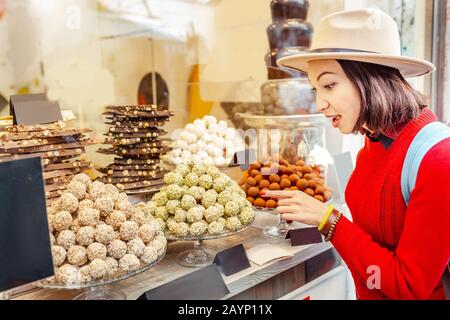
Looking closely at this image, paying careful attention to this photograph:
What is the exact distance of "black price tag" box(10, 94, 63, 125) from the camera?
148 centimetres

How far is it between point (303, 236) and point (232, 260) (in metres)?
0.34

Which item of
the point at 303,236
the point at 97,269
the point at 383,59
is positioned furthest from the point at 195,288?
the point at 383,59

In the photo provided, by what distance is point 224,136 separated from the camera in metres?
1.98

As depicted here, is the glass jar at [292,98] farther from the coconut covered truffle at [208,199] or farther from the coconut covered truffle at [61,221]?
the coconut covered truffle at [61,221]

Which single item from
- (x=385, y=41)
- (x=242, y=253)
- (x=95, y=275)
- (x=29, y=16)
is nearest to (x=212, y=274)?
(x=242, y=253)

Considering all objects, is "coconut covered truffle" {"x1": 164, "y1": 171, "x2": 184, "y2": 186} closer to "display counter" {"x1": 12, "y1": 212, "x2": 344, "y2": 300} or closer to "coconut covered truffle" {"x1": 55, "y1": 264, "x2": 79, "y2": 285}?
"display counter" {"x1": 12, "y1": 212, "x2": 344, "y2": 300}

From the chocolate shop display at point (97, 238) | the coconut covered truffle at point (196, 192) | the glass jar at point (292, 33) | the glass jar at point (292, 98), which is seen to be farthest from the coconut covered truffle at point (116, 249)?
the glass jar at point (292, 33)

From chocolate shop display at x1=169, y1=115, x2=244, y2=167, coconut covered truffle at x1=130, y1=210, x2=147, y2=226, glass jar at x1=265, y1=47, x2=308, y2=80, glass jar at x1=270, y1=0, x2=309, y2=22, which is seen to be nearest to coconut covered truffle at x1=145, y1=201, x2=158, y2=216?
coconut covered truffle at x1=130, y1=210, x2=147, y2=226

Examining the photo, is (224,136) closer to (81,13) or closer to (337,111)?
(337,111)

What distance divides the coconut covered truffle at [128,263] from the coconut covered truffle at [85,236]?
0.29ft

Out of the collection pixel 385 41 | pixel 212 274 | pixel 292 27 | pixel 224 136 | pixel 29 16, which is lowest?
pixel 212 274

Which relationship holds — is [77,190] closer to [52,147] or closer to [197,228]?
[197,228]

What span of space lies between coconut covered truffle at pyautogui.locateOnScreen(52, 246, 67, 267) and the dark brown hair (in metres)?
0.78
